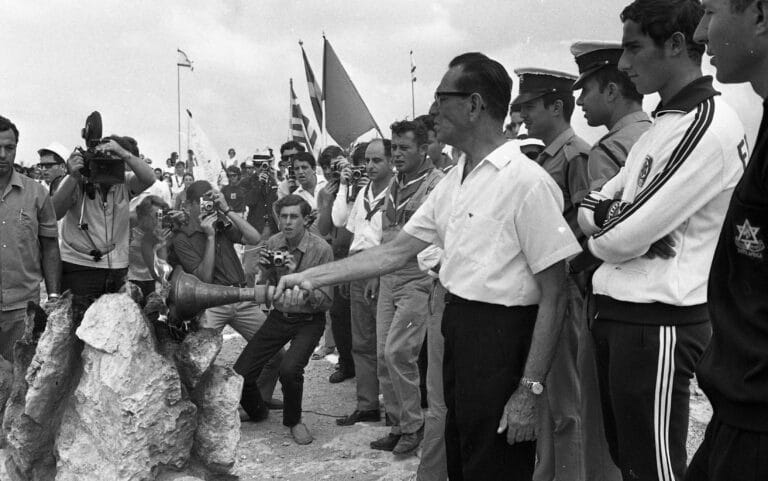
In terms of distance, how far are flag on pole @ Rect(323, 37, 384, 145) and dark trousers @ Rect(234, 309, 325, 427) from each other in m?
5.21

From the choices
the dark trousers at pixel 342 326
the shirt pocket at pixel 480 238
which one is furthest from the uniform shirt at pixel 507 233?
the dark trousers at pixel 342 326

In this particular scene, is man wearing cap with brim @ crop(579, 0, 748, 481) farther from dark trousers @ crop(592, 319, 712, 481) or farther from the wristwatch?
the wristwatch

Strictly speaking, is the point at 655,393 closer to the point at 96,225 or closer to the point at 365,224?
the point at 365,224

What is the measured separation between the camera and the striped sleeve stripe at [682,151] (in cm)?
237

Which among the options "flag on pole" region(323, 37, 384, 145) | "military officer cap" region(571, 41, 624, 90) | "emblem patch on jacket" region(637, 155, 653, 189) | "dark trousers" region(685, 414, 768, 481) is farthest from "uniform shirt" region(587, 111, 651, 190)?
"flag on pole" region(323, 37, 384, 145)

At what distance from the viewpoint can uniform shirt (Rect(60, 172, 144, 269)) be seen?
17.7ft

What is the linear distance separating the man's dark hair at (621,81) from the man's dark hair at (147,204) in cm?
443

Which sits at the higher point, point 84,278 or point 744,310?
point 744,310

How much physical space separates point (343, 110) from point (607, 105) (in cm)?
746

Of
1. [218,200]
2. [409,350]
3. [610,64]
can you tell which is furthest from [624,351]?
[218,200]

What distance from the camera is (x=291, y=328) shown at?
5602mm

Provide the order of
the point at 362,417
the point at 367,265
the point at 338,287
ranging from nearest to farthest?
the point at 367,265 → the point at 362,417 → the point at 338,287

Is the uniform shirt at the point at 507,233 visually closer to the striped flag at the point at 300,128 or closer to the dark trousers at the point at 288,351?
the dark trousers at the point at 288,351

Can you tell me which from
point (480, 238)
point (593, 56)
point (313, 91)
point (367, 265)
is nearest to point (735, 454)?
point (480, 238)
